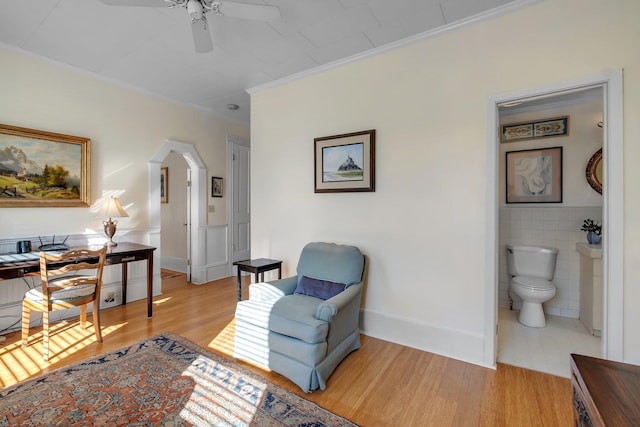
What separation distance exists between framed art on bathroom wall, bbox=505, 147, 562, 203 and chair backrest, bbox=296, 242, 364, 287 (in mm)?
2241

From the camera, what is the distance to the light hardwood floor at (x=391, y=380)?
1.71 m

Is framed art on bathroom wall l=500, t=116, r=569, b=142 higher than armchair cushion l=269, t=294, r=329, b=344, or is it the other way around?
framed art on bathroom wall l=500, t=116, r=569, b=142

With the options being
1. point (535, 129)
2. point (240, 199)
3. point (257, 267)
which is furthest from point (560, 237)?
point (240, 199)

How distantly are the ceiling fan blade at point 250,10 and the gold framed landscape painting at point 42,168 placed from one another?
2.49m

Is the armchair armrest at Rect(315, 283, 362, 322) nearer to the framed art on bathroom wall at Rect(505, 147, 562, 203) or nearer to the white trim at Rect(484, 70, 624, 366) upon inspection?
the white trim at Rect(484, 70, 624, 366)

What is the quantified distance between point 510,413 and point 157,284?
13.4ft

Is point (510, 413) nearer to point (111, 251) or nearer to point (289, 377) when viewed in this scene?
point (289, 377)

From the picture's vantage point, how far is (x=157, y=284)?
395cm

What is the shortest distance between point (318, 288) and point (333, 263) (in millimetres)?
265

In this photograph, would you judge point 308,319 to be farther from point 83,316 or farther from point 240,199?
point 240,199

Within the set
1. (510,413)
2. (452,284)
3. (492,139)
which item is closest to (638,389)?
(510,413)

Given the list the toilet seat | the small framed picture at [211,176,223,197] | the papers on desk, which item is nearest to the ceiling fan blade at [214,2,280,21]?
the papers on desk

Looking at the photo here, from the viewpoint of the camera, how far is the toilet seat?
288 cm

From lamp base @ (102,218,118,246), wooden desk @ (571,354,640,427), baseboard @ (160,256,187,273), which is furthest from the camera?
baseboard @ (160,256,187,273)
